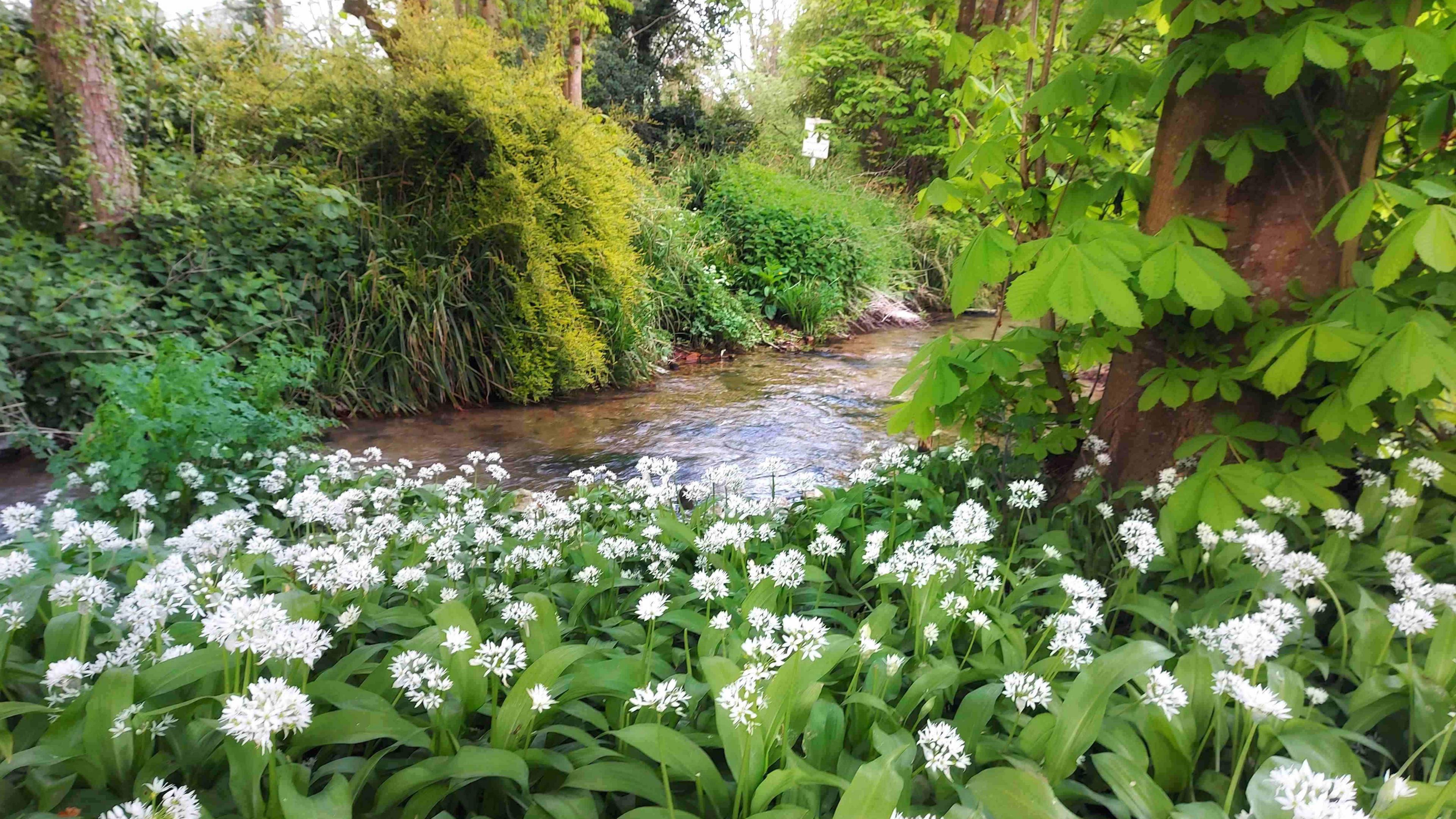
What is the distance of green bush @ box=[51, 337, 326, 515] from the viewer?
2643 mm

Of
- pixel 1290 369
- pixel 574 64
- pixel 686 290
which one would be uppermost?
pixel 574 64

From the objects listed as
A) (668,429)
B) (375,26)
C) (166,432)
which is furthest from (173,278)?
(375,26)

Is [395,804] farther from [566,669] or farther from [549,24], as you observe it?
[549,24]

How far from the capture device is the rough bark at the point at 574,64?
31.0 ft

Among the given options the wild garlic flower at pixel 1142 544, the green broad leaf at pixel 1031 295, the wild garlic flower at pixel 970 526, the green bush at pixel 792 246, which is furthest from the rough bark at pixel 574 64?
the wild garlic flower at pixel 1142 544

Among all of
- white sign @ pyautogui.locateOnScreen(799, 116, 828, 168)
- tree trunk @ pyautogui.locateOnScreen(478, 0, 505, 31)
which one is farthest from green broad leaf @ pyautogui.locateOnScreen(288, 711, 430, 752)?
white sign @ pyautogui.locateOnScreen(799, 116, 828, 168)

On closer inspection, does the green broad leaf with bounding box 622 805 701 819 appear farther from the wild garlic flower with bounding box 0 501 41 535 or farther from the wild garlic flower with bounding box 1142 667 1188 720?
the wild garlic flower with bounding box 0 501 41 535

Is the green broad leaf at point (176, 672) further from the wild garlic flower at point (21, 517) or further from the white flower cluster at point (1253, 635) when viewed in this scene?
the white flower cluster at point (1253, 635)

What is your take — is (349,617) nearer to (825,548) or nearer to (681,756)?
(681,756)

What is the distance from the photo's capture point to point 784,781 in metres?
1.18

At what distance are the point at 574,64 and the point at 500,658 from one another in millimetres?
9925

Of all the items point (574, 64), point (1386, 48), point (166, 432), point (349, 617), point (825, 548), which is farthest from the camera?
point (574, 64)

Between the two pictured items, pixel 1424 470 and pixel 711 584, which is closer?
pixel 711 584

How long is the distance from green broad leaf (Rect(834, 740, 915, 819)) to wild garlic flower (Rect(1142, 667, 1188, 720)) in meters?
0.50
